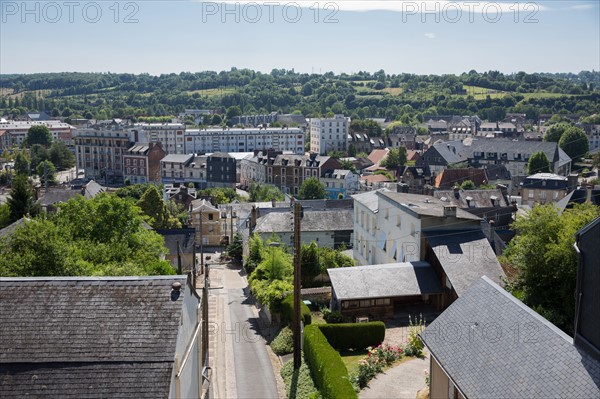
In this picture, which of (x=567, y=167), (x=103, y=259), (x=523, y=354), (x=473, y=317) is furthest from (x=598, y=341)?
(x=567, y=167)

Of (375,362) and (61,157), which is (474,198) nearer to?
(375,362)

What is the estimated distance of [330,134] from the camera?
491ft

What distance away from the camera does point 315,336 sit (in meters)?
24.1

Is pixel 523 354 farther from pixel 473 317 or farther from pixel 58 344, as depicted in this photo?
pixel 58 344

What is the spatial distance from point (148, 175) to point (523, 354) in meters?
107

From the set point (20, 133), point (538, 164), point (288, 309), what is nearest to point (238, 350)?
point (288, 309)

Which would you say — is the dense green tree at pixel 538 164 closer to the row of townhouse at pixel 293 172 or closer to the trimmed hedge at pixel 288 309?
the row of townhouse at pixel 293 172

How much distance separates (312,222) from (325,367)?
2998cm

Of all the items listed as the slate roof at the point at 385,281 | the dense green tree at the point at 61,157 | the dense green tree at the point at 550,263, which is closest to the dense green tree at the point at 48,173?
the dense green tree at the point at 61,157

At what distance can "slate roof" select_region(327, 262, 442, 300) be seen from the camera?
3041cm

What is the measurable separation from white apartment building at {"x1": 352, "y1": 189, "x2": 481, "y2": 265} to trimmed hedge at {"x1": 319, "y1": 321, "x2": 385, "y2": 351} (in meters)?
7.20

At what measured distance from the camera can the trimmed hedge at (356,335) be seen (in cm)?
2642

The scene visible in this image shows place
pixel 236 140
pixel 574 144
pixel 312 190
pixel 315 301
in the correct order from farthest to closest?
pixel 236 140, pixel 574 144, pixel 312 190, pixel 315 301

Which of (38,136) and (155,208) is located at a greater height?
(38,136)
